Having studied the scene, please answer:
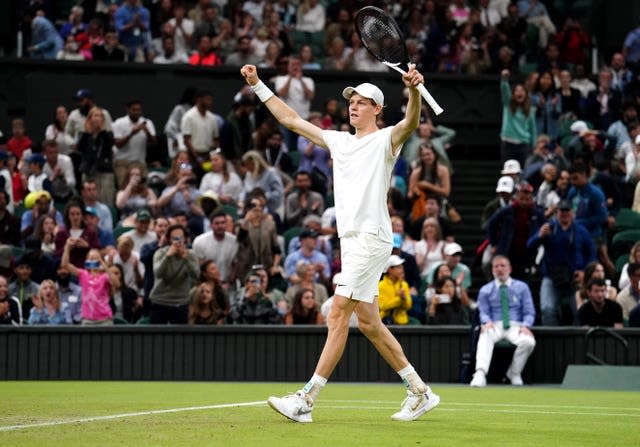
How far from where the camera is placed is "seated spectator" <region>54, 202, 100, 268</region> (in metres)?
18.6

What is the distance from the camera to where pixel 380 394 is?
13.9 meters

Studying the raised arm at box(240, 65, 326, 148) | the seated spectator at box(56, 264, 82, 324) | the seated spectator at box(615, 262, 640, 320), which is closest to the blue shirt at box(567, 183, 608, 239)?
the seated spectator at box(615, 262, 640, 320)

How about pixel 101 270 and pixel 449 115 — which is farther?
pixel 449 115

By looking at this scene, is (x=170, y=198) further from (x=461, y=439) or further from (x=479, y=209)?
(x=461, y=439)

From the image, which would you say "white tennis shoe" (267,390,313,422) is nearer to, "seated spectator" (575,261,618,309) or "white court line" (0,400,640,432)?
"white court line" (0,400,640,432)

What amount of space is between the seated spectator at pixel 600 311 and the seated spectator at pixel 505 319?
0.78 metres

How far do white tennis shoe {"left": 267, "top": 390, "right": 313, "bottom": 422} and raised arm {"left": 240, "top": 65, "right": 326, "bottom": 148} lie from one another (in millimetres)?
1796

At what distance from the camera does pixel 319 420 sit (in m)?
9.79

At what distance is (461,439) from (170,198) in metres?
12.4

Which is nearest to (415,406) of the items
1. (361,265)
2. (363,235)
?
(361,265)

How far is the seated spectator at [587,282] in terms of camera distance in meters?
17.9

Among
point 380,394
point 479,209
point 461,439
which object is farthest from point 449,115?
point 461,439

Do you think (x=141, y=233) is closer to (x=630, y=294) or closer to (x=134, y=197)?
(x=134, y=197)

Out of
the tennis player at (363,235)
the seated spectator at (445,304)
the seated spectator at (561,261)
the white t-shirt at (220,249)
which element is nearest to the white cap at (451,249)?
the seated spectator at (445,304)
